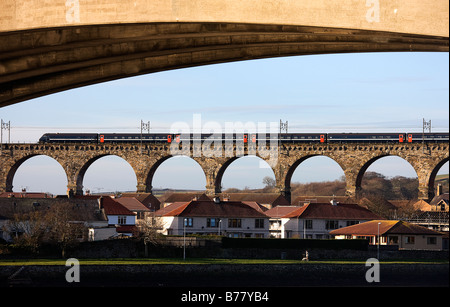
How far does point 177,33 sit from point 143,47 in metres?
2.03

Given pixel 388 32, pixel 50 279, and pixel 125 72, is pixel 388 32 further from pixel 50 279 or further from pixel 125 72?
pixel 50 279

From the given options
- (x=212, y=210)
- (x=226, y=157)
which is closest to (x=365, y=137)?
(x=226, y=157)

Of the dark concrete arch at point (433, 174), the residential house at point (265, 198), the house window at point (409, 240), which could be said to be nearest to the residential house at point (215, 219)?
the house window at point (409, 240)

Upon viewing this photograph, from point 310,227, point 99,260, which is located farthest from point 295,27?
point 310,227

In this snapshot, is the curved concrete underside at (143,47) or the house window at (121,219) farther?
the house window at (121,219)

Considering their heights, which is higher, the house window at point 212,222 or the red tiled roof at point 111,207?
the red tiled roof at point 111,207

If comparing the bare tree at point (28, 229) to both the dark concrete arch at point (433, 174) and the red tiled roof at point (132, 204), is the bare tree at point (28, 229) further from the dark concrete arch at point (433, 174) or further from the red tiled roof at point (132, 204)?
the dark concrete arch at point (433, 174)

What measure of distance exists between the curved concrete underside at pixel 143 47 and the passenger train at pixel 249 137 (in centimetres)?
5367

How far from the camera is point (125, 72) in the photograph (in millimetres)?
14898

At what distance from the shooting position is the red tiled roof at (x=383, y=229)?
161ft

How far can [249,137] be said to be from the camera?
72562 millimetres

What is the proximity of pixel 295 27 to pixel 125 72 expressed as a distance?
18.3 feet

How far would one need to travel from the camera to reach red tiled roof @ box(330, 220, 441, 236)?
4920cm

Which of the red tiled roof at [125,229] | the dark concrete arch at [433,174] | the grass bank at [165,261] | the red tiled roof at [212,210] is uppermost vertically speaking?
the dark concrete arch at [433,174]
